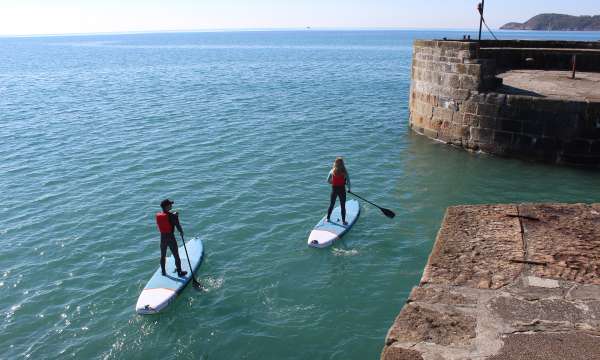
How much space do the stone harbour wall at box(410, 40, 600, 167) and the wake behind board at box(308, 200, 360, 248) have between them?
7.31 m

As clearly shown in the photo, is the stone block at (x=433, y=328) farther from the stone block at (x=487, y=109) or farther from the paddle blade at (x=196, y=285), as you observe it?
the stone block at (x=487, y=109)

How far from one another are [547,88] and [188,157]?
14.2 m

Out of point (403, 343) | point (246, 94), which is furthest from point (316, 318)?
point (246, 94)

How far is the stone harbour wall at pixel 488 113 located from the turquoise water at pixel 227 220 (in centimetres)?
66

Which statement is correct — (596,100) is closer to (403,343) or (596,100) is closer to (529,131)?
(529,131)

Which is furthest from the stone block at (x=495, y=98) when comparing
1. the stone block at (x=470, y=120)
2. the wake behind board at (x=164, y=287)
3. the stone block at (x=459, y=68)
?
the wake behind board at (x=164, y=287)

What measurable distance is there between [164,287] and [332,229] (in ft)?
14.4

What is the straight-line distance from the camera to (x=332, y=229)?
1190cm

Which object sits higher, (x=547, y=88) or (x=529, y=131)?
(x=547, y=88)

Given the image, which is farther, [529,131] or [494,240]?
[529,131]

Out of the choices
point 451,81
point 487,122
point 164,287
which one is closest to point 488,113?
point 487,122

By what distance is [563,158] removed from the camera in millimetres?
16031

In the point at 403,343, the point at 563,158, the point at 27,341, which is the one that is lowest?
the point at 27,341

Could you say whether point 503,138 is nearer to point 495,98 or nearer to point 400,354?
point 495,98
